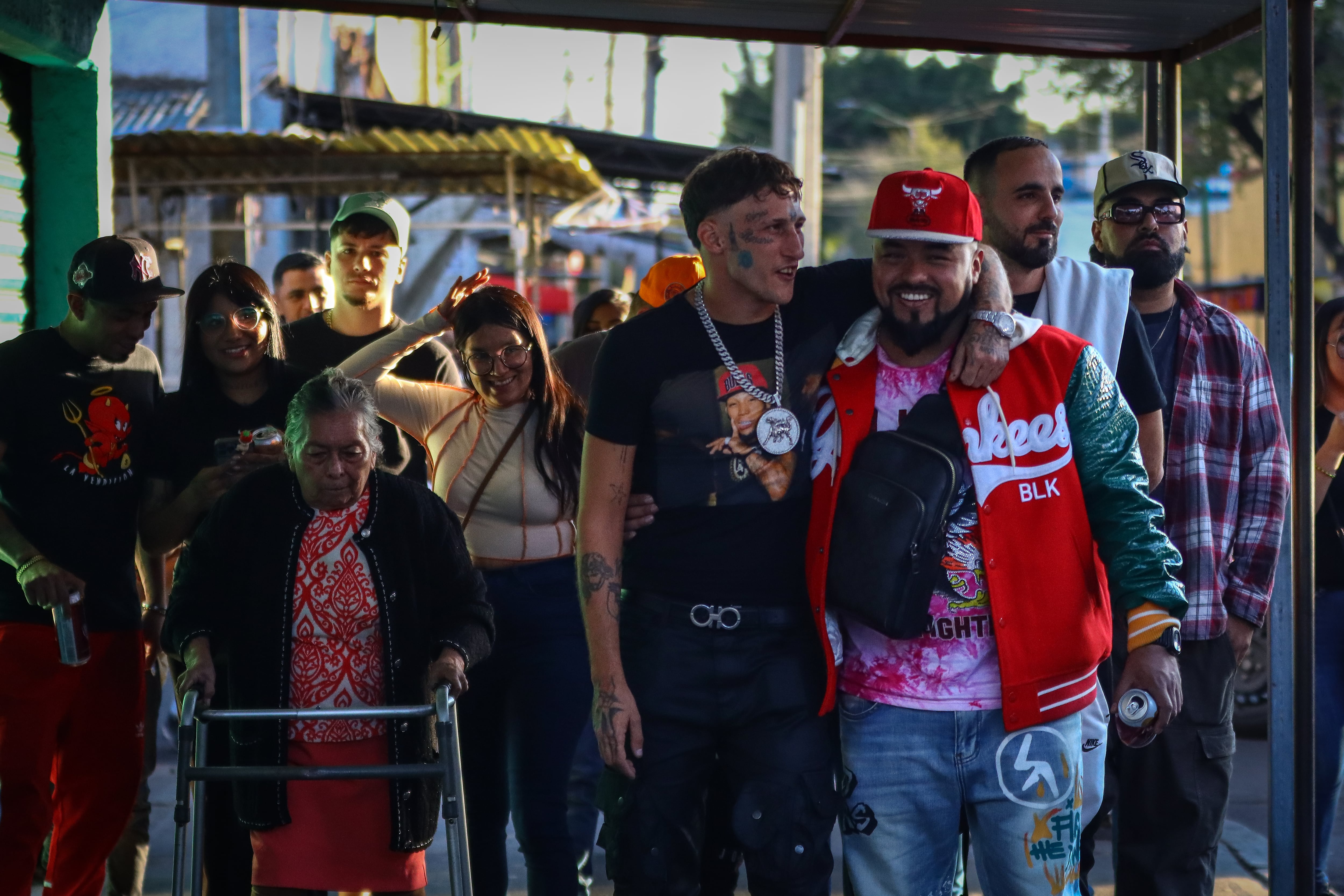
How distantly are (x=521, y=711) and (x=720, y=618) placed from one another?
1.22m

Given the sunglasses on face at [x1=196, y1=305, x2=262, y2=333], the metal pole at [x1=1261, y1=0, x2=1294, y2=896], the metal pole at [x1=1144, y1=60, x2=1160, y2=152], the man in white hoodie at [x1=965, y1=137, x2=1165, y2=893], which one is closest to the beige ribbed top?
the sunglasses on face at [x1=196, y1=305, x2=262, y2=333]

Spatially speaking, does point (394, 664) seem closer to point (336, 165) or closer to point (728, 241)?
point (728, 241)

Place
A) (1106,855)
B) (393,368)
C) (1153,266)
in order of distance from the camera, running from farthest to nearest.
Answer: (1106,855) < (393,368) < (1153,266)

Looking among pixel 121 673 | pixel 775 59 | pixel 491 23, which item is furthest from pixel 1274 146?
pixel 775 59

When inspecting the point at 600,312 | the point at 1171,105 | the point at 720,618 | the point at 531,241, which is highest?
the point at 531,241

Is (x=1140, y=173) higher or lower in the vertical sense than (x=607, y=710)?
higher

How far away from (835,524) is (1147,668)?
754 mm

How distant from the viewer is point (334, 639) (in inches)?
145

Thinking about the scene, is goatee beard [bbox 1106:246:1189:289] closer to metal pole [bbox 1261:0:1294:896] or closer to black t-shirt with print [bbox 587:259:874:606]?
metal pole [bbox 1261:0:1294:896]

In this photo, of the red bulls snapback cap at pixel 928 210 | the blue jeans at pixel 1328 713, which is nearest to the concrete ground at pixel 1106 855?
the blue jeans at pixel 1328 713

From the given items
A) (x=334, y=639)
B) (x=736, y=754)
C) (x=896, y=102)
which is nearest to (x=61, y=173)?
(x=334, y=639)

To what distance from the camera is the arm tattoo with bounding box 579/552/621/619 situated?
3314mm

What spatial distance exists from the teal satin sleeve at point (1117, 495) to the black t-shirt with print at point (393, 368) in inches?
101

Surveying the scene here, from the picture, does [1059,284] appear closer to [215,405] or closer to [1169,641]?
[1169,641]
